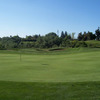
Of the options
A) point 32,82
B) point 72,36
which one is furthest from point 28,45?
point 72,36
